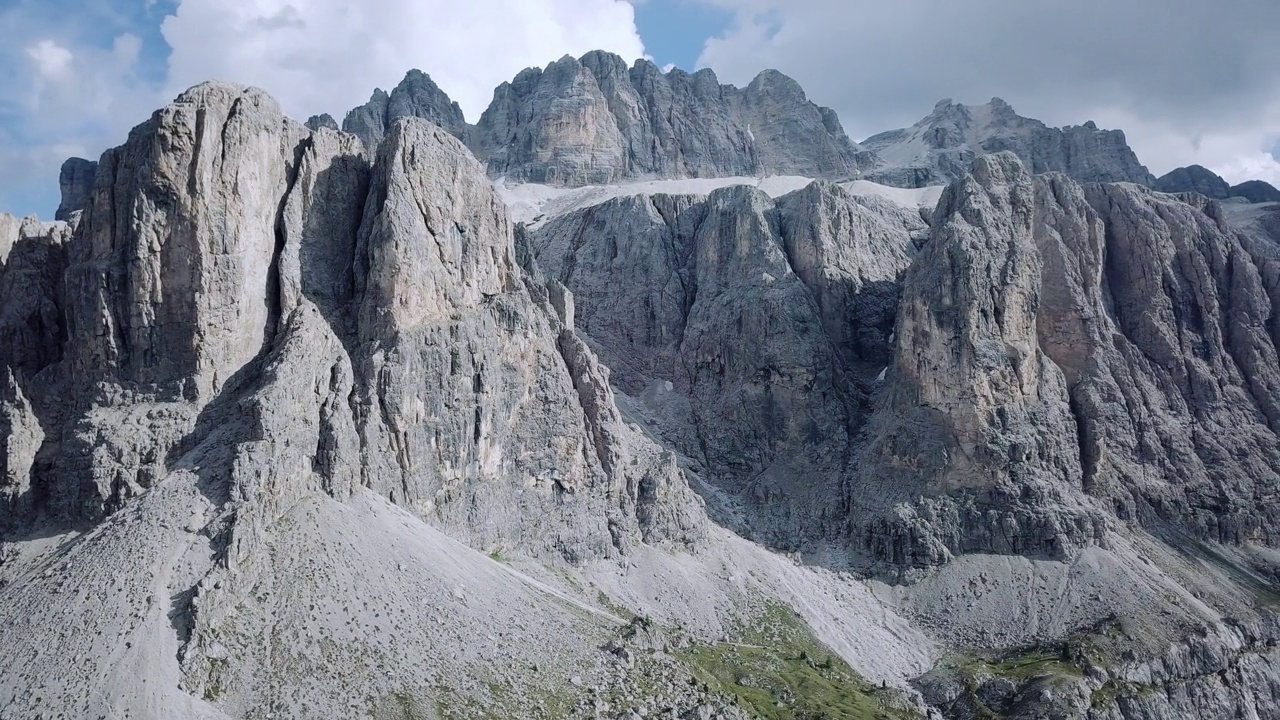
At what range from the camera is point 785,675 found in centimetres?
8812

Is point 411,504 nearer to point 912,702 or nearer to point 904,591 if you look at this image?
point 912,702

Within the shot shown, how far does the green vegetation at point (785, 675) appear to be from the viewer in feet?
265

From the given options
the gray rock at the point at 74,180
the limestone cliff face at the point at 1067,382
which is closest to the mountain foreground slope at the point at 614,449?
the limestone cliff face at the point at 1067,382

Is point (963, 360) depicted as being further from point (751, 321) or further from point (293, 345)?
point (293, 345)

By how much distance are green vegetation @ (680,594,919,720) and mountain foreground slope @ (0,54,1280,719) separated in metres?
0.48

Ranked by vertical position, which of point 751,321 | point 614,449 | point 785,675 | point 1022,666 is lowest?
point 1022,666

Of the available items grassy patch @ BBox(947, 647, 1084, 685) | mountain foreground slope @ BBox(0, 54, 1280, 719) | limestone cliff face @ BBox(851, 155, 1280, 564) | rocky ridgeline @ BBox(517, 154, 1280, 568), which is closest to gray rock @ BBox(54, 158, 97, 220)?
mountain foreground slope @ BBox(0, 54, 1280, 719)

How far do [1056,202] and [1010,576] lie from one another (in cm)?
5931

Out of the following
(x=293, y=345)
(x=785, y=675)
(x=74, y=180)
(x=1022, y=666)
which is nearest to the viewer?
(x=293, y=345)

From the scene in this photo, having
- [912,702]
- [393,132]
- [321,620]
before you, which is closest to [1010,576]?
[912,702]

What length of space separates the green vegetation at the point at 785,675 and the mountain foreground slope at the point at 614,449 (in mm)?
481

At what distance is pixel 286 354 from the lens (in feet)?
263

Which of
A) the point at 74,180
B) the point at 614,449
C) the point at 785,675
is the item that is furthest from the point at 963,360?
the point at 74,180

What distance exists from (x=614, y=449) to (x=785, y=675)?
3072cm
